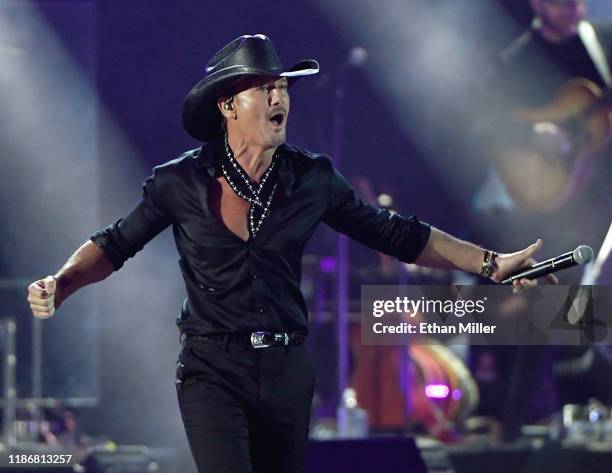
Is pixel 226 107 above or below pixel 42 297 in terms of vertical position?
above

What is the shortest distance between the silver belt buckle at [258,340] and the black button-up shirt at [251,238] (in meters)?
0.02

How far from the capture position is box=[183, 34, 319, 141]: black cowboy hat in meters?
3.26

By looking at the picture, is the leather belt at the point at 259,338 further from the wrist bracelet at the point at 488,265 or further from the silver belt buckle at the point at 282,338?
the wrist bracelet at the point at 488,265

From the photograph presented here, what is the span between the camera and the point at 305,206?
3.29m

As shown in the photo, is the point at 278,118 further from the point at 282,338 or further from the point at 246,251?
the point at 282,338

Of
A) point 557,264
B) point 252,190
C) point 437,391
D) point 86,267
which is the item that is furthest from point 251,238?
point 437,391

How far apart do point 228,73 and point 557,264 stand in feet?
3.82

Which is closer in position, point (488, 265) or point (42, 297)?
point (42, 297)

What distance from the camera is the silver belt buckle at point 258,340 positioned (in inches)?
122

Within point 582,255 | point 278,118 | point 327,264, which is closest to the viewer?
point 582,255

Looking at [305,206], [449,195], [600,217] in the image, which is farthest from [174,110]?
[305,206]

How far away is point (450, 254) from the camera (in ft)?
11.5

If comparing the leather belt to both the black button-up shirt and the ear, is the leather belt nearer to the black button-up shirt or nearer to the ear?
the black button-up shirt

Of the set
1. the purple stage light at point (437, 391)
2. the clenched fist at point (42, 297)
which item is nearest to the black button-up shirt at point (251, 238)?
the clenched fist at point (42, 297)
